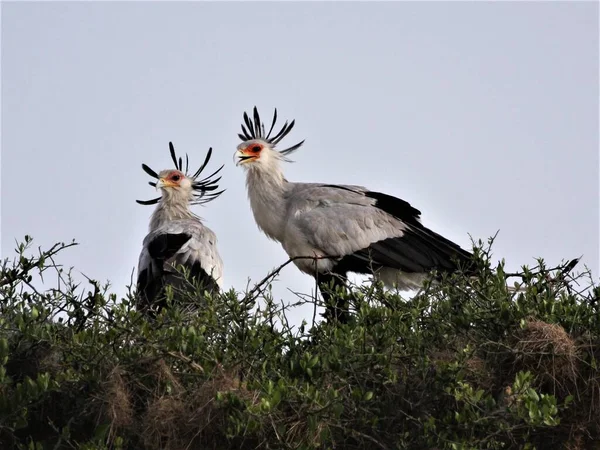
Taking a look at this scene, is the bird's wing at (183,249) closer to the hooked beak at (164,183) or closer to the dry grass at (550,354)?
the hooked beak at (164,183)

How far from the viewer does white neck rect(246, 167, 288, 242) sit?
25.8ft

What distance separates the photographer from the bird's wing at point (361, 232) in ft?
24.6

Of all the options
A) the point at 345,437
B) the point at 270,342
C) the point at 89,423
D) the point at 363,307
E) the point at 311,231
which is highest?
the point at 311,231

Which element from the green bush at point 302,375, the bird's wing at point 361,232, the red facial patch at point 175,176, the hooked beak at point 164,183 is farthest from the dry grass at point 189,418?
the red facial patch at point 175,176

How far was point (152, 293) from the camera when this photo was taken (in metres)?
7.19

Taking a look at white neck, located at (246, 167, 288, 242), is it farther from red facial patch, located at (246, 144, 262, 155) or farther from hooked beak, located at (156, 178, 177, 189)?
hooked beak, located at (156, 178, 177, 189)

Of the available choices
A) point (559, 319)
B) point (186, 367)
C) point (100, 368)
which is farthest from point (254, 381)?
point (559, 319)

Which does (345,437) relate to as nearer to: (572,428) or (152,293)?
(572,428)

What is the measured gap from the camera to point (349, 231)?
25.0 ft

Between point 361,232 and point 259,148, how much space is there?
1160mm

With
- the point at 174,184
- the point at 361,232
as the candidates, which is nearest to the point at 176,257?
the point at 361,232

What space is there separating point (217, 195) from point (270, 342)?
469 cm

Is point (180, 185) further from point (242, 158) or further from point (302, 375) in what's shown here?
point (302, 375)

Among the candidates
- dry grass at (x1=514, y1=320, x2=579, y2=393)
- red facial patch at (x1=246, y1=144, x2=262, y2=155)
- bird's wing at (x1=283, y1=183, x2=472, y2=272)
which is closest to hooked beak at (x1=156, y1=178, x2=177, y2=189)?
red facial patch at (x1=246, y1=144, x2=262, y2=155)
